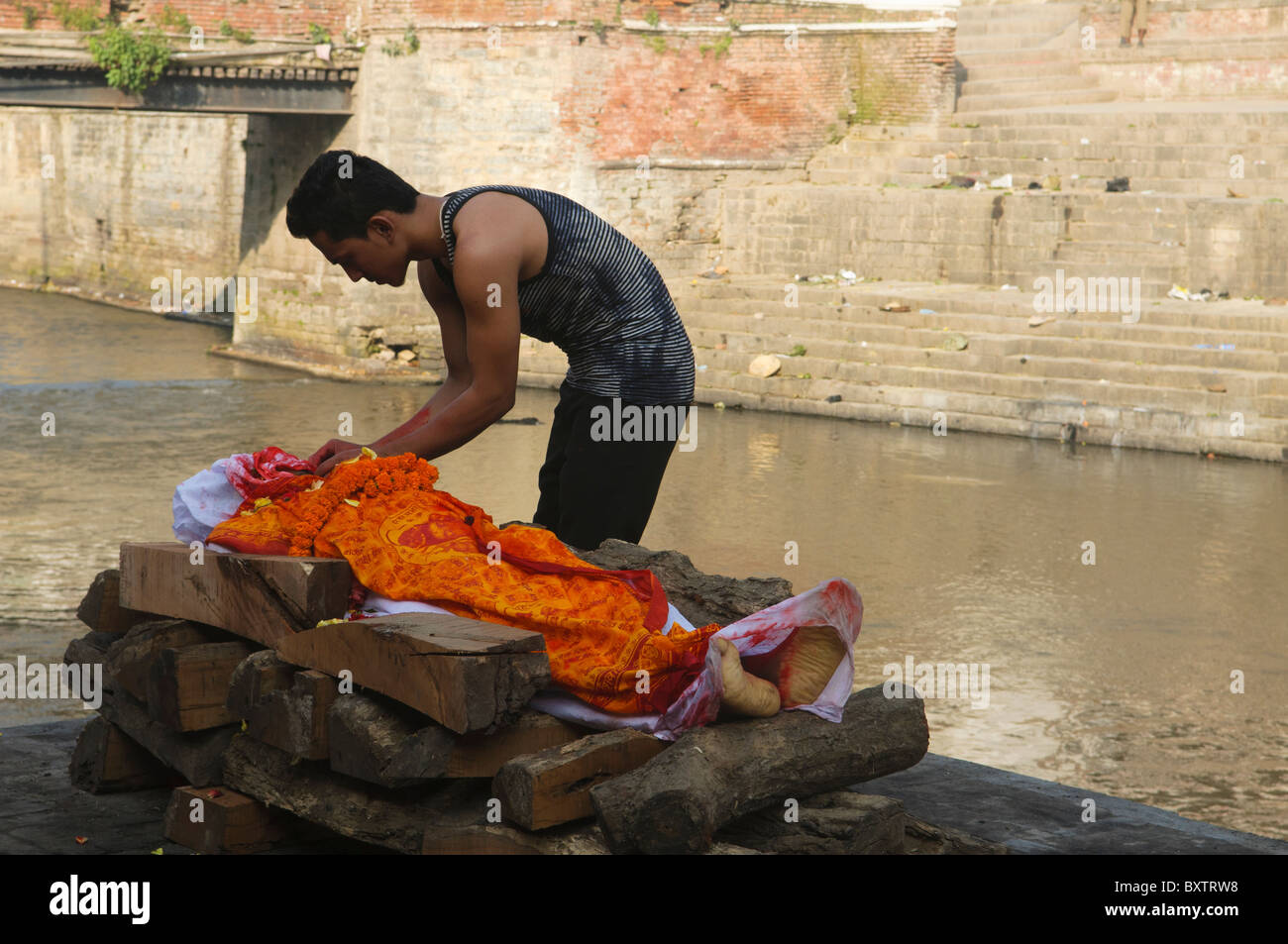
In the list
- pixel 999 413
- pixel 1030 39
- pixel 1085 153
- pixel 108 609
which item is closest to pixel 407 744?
pixel 108 609

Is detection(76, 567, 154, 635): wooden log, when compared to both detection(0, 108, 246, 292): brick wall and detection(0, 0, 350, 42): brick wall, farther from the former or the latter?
detection(0, 108, 246, 292): brick wall

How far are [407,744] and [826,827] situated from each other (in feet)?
2.78

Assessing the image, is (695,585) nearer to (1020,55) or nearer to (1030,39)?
(1020,55)

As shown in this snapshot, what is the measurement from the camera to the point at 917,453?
13.5m

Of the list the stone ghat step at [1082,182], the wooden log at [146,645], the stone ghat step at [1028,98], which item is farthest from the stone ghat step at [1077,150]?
the wooden log at [146,645]

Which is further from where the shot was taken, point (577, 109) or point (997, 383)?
point (577, 109)

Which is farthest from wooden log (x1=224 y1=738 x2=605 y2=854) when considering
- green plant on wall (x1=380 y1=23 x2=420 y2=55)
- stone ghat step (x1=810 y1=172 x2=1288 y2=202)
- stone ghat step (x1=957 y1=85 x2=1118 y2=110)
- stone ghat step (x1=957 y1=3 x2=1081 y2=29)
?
stone ghat step (x1=957 y1=3 x2=1081 y2=29)

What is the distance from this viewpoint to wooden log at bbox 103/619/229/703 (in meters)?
3.49

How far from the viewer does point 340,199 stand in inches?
141

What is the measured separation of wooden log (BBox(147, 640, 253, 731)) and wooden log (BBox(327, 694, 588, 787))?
452 mm

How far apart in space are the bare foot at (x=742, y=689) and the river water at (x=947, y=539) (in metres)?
1.05

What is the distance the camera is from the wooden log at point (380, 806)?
2865mm

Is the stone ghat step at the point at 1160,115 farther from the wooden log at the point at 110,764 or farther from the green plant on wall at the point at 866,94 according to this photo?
the wooden log at the point at 110,764
